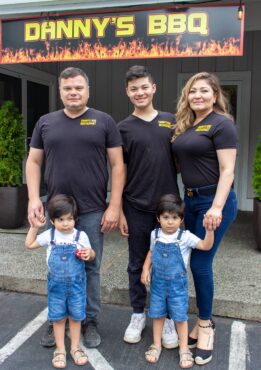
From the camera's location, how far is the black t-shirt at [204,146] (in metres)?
2.46

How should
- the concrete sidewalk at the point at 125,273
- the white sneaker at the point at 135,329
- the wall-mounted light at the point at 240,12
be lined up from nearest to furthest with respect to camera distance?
1. the white sneaker at the point at 135,329
2. the concrete sidewalk at the point at 125,273
3. the wall-mounted light at the point at 240,12

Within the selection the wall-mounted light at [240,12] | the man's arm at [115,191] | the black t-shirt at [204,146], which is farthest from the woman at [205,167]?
the wall-mounted light at [240,12]

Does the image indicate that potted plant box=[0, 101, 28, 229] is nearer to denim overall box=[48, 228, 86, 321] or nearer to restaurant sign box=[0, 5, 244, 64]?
restaurant sign box=[0, 5, 244, 64]

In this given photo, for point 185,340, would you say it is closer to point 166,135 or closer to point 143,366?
point 143,366

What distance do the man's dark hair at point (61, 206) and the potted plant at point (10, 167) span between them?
3.04 m

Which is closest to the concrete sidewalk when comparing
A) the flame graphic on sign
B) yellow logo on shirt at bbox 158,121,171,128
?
yellow logo on shirt at bbox 158,121,171,128

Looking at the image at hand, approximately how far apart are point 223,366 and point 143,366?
0.52m

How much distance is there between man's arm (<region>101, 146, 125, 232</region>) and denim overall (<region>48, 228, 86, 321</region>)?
241 mm

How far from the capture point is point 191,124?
265 cm

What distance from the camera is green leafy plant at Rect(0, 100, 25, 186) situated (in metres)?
5.41

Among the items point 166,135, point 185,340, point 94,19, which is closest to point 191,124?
point 166,135

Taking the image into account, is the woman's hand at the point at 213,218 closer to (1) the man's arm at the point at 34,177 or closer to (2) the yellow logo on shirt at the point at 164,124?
(2) the yellow logo on shirt at the point at 164,124

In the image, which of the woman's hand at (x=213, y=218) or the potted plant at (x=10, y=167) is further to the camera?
the potted plant at (x=10, y=167)

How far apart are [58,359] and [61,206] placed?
3.30 feet
